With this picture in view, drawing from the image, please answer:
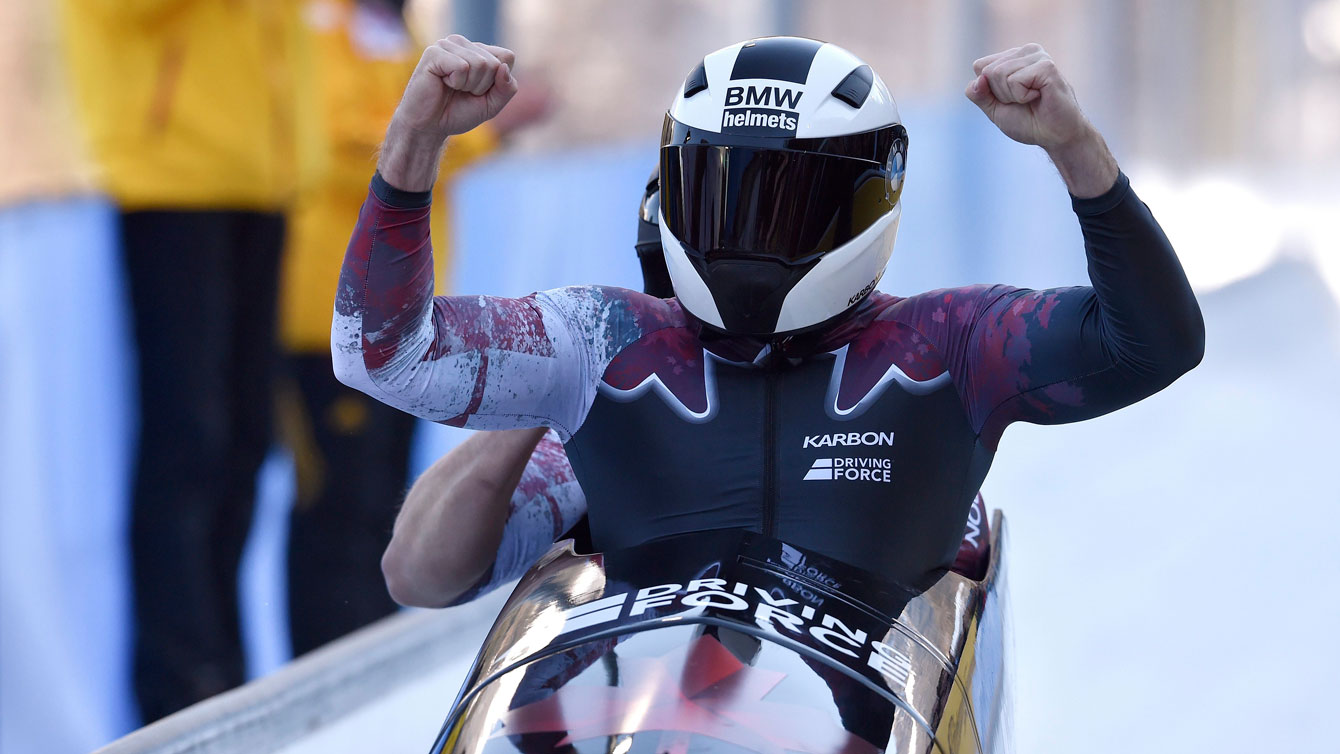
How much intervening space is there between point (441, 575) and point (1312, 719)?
1.82 metres

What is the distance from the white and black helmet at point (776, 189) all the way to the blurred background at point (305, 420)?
0.70 m

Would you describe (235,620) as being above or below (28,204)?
below

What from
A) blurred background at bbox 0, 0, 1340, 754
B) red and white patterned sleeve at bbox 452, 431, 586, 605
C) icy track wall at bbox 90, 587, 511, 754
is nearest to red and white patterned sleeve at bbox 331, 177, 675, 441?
red and white patterned sleeve at bbox 452, 431, 586, 605

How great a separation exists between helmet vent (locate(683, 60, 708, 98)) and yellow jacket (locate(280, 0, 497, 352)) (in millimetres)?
1745

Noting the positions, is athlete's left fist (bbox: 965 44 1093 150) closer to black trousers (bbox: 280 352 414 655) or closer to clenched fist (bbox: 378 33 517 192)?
clenched fist (bbox: 378 33 517 192)

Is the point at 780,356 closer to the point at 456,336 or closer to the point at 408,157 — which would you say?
the point at 456,336

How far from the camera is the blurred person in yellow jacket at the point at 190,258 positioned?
8.21ft

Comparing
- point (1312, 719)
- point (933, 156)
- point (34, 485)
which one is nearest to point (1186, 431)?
point (1312, 719)

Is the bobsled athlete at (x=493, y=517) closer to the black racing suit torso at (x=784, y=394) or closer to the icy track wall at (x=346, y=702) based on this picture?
the black racing suit torso at (x=784, y=394)

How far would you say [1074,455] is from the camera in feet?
14.8

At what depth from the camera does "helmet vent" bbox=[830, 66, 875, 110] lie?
1564mm

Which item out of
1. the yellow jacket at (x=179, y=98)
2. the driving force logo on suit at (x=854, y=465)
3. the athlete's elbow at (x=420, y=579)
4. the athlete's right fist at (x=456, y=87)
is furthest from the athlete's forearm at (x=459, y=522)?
the yellow jacket at (x=179, y=98)

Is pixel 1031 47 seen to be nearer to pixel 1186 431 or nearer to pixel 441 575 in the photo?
pixel 441 575

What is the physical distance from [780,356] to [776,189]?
8.4 inches
